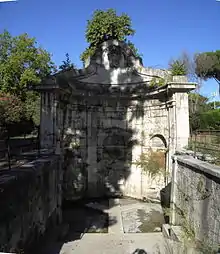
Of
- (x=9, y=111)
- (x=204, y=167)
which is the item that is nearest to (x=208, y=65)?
(x=9, y=111)

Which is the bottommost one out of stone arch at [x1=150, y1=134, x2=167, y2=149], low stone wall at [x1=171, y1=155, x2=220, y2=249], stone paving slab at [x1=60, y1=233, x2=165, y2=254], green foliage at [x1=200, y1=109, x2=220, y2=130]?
stone paving slab at [x1=60, y1=233, x2=165, y2=254]

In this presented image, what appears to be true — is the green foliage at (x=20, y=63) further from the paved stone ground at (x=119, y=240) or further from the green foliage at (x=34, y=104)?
the paved stone ground at (x=119, y=240)

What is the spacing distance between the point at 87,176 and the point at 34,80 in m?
8.32

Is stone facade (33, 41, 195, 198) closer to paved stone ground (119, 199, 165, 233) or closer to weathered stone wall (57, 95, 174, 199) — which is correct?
weathered stone wall (57, 95, 174, 199)

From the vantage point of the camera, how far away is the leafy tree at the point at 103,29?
1159 centimetres

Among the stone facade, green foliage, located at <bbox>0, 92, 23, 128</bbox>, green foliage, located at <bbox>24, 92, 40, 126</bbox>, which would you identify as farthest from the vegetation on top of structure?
green foliage, located at <bbox>24, 92, 40, 126</bbox>

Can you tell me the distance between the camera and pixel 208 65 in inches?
877

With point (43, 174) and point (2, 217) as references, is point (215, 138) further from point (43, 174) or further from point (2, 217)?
point (2, 217)

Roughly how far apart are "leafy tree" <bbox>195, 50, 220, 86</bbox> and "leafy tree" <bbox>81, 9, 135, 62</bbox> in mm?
12704

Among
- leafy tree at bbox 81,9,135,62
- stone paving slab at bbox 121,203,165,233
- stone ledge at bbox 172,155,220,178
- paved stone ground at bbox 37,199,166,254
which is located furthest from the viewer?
leafy tree at bbox 81,9,135,62

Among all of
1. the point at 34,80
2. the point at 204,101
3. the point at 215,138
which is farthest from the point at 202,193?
the point at 204,101

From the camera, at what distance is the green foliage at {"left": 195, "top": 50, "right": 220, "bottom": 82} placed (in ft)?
73.0

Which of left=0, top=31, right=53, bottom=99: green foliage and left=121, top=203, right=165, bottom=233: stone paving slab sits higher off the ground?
left=0, top=31, right=53, bottom=99: green foliage

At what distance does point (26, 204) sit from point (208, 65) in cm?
2154
